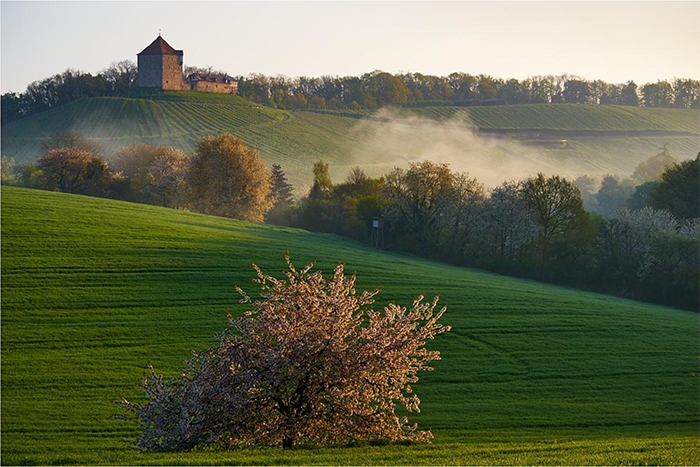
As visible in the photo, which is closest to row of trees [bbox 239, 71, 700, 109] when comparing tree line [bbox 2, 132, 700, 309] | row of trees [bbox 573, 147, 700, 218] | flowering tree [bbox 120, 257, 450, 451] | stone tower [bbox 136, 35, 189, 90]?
stone tower [bbox 136, 35, 189, 90]

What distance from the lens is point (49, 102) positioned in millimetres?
153000

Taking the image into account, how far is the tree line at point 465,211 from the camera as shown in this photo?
56219 mm

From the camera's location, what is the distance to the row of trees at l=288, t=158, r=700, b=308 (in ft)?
179

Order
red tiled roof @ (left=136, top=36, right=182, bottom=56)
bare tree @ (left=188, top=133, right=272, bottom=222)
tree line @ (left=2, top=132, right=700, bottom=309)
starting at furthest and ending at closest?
red tiled roof @ (left=136, top=36, right=182, bottom=56)
bare tree @ (left=188, top=133, right=272, bottom=222)
tree line @ (left=2, top=132, right=700, bottom=309)

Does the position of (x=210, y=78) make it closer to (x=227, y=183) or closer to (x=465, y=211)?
(x=227, y=183)

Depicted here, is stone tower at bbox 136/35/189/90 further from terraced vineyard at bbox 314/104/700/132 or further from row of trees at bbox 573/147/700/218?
row of trees at bbox 573/147/700/218

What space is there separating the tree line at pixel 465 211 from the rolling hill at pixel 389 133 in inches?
1212

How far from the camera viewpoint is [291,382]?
1773cm

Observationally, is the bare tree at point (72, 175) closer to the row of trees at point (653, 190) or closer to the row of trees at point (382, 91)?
the row of trees at point (653, 190)

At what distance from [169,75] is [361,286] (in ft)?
476

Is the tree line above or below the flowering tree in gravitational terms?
above

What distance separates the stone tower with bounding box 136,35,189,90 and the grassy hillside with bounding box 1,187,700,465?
124424 mm

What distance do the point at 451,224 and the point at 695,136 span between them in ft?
403

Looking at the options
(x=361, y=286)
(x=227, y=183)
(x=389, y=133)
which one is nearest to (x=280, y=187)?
(x=227, y=183)
